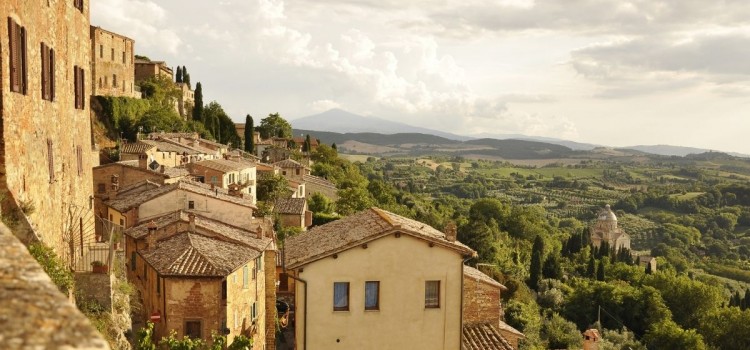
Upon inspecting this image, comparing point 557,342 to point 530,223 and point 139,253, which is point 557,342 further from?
point 530,223

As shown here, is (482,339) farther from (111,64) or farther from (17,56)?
(111,64)

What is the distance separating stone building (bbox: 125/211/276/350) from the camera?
80.0 feet

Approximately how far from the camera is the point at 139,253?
89.4 ft

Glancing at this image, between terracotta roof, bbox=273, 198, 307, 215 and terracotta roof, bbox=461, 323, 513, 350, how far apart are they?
28063 millimetres

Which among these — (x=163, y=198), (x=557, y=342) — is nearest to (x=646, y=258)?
(x=557, y=342)

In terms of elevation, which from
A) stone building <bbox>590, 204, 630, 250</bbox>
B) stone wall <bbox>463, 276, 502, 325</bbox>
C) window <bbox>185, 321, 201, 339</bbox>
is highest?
stone wall <bbox>463, 276, 502, 325</bbox>

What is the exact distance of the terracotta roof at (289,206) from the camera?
49.3m

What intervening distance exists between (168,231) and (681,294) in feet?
220

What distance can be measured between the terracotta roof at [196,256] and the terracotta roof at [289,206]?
68.1 ft

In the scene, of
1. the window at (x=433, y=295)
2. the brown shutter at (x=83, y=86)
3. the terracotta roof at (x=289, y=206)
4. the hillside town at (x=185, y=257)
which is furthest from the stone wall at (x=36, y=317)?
the terracotta roof at (x=289, y=206)

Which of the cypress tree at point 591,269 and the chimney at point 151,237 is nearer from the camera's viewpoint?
the chimney at point 151,237

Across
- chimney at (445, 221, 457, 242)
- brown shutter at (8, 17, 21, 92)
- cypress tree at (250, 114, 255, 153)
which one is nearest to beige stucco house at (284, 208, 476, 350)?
chimney at (445, 221, 457, 242)

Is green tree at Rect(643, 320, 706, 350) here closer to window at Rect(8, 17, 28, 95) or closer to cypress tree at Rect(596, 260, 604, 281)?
cypress tree at Rect(596, 260, 604, 281)

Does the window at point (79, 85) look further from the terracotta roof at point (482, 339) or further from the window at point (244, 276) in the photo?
the terracotta roof at point (482, 339)
